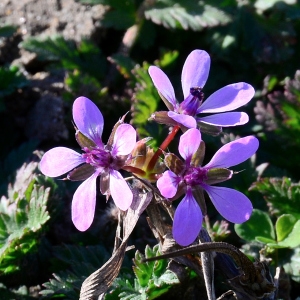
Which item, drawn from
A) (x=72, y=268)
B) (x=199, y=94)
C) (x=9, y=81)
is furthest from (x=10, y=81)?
(x=199, y=94)

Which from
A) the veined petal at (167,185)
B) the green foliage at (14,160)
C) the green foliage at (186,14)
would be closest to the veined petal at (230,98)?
the veined petal at (167,185)

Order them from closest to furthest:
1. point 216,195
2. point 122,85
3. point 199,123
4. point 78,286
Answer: point 216,195, point 199,123, point 78,286, point 122,85

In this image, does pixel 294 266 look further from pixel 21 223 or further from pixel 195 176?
pixel 21 223

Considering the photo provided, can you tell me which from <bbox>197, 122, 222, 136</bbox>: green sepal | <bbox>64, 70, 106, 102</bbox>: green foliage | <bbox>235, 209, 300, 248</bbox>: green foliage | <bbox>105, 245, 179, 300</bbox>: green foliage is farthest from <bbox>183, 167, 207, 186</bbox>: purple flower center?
<bbox>64, 70, 106, 102</bbox>: green foliage

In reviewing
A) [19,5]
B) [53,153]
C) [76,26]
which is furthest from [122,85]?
[53,153]

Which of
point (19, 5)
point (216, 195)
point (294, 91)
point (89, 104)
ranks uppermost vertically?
→ point (89, 104)

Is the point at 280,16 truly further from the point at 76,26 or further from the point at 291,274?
the point at 291,274

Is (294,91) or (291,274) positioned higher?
(294,91)
